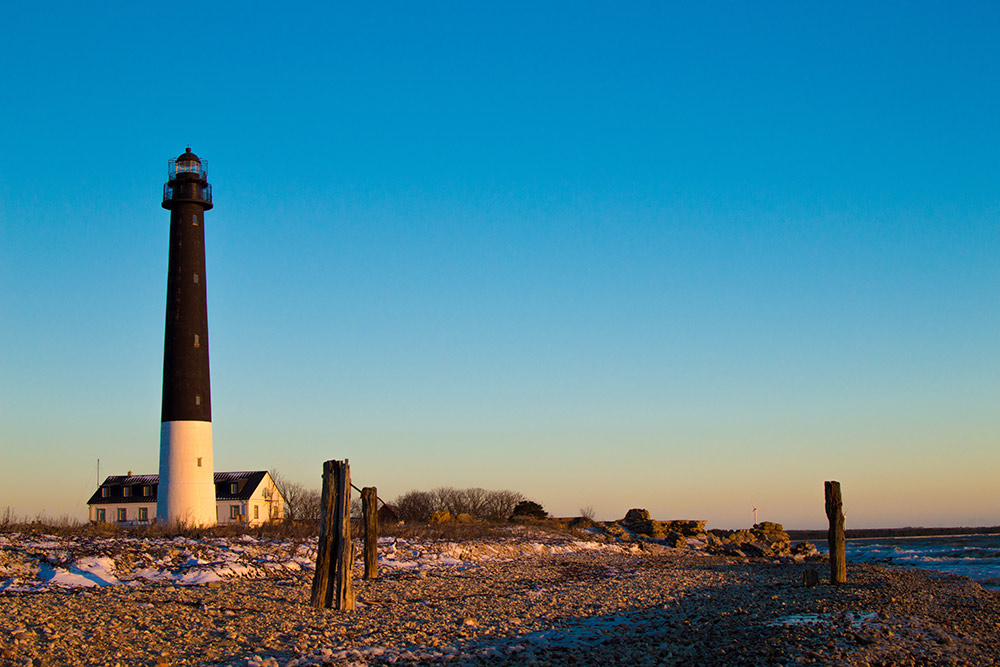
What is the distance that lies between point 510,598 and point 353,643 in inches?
275

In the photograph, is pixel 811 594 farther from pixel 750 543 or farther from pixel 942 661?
pixel 750 543

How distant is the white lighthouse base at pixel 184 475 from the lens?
1209 inches

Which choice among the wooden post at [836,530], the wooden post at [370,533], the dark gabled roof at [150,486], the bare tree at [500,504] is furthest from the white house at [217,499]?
the wooden post at [836,530]

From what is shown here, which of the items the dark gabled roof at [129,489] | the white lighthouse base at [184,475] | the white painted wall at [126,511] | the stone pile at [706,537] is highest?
the white lighthouse base at [184,475]

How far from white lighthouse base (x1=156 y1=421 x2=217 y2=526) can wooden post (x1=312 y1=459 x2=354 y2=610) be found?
17.0m

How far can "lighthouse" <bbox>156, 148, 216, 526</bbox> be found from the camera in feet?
101

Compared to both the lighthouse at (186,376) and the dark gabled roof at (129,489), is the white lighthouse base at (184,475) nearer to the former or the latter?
the lighthouse at (186,376)

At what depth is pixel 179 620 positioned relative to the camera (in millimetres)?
12938

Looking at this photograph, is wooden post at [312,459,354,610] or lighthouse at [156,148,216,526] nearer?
wooden post at [312,459,354,610]

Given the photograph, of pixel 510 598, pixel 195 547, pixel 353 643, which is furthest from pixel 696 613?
pixel 195 547

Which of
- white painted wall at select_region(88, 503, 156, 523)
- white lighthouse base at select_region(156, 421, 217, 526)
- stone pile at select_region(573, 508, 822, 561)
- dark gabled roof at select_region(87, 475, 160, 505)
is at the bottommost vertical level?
stone pile at select_region(573, 508, 822, 561)

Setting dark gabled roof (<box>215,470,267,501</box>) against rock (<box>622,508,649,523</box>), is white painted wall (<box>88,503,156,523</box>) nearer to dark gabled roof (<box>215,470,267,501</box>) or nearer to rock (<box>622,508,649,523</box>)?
dark gabled roof (<box>215,470,267,501</box>)

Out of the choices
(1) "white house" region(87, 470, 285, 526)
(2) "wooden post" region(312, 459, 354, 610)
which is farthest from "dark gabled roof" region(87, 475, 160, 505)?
(2) "wooden post" region(312, 459, 354, 610)

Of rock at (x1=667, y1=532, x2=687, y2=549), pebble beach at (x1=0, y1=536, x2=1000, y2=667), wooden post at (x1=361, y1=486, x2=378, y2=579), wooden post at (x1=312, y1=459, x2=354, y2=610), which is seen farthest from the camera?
rock at (x1=667, y1=532, x2=687, y2=549)
